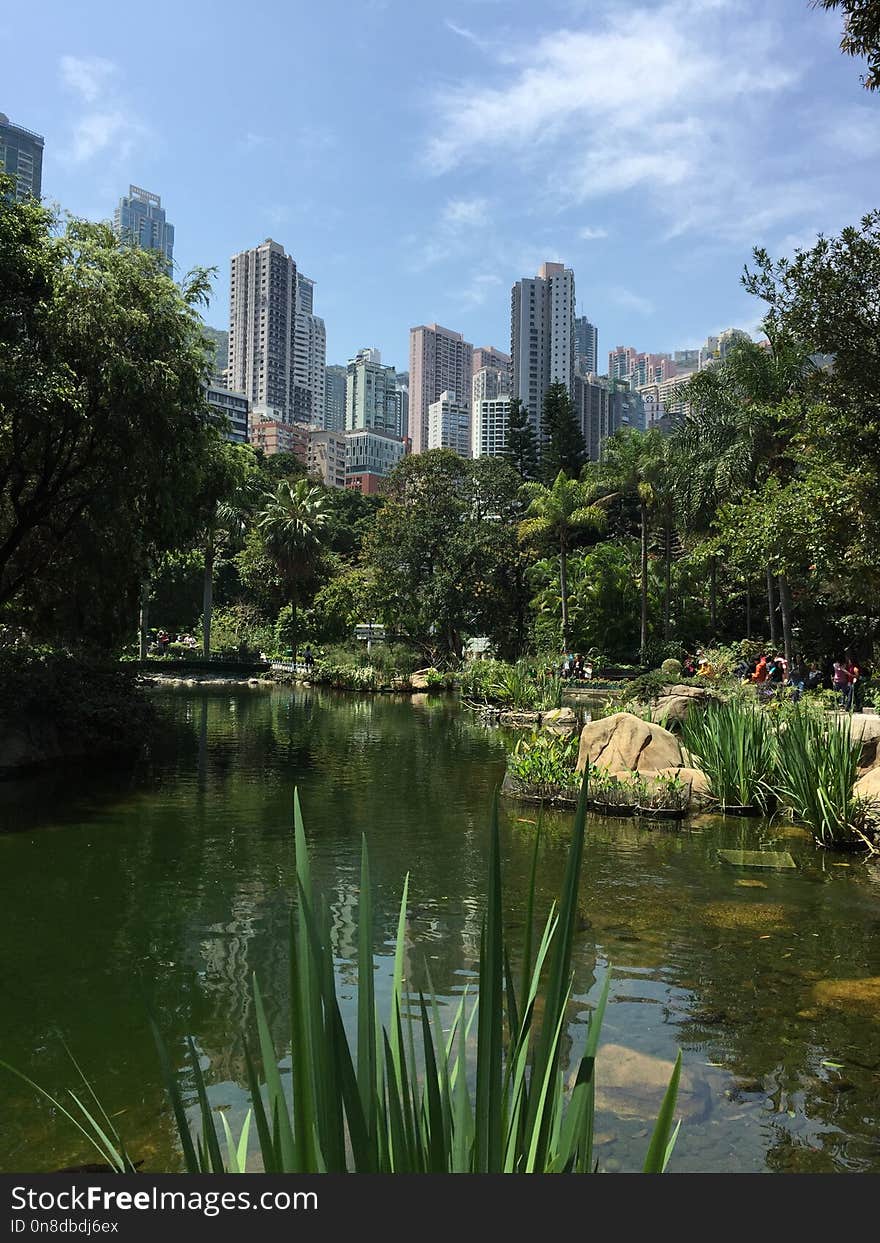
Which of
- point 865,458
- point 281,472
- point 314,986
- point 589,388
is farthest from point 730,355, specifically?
point 589,388

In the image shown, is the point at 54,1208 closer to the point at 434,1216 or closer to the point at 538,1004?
the point at 434,1216

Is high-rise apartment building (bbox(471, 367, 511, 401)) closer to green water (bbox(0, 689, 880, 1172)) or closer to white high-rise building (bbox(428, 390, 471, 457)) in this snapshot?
white high-rise building (bbox(428, 390, 471, 457))

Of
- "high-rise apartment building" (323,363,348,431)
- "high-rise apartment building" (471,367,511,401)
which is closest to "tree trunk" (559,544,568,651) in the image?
"high-rise apartment building" (471,367,511,401)

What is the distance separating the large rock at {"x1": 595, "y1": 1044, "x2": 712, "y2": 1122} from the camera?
4039 mm

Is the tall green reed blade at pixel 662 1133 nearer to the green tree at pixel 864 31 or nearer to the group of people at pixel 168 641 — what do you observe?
the green tree at pixel 864 31

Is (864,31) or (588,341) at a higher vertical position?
(588,341)

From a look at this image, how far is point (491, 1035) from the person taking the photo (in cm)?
157

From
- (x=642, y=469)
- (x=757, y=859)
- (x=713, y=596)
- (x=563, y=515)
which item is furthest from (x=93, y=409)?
(x=713, y=596)

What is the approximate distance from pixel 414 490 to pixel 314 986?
124 feet

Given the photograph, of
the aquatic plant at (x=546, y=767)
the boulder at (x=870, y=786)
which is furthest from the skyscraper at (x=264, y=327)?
the boulder at (x=870, y=786)

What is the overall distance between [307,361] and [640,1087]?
13978cm

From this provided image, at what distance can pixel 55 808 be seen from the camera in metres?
10.8

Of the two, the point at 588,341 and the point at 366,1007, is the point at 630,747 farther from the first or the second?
the point at 588,341

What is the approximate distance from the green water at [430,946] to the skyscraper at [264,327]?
375 ft
